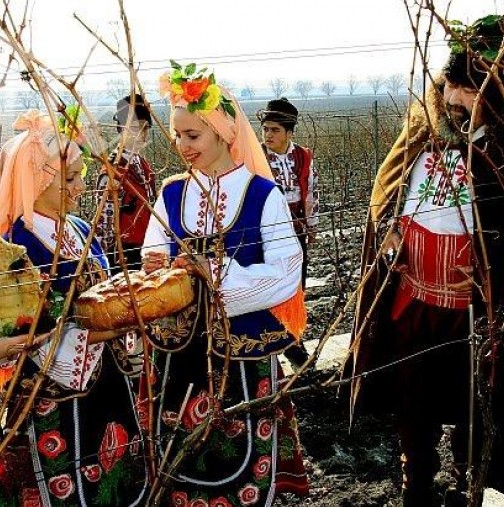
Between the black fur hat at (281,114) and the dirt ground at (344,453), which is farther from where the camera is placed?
the black fur hat at (281,114)

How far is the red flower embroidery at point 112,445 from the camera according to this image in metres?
2.47

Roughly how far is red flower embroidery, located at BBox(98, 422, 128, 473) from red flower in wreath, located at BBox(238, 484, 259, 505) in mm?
387

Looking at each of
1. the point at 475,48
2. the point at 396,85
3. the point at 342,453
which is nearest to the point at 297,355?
the point at 342,453

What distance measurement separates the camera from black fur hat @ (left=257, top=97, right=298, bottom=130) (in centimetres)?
543

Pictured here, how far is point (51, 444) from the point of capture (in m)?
2.39

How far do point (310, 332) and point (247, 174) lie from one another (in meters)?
2.99

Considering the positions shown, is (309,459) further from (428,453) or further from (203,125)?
(203,125)

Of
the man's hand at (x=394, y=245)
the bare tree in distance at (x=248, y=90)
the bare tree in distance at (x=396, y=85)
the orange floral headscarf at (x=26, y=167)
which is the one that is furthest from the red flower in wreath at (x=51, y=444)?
the bare tree in distance at (x=248, y=90)

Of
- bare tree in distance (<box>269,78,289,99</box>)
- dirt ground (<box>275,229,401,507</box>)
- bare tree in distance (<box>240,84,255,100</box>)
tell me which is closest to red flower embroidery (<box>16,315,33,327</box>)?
dirt ground (<box>275,229,401,507</box>)

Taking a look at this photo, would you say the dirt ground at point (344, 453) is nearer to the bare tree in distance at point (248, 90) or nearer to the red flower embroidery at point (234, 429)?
the red flower embroidery at point (234, 429)

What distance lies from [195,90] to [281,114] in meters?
3.00

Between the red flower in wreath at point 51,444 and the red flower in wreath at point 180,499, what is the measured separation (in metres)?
0.38

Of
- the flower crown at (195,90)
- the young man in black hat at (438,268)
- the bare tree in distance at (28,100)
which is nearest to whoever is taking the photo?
the bare tree in distance at (28,100)

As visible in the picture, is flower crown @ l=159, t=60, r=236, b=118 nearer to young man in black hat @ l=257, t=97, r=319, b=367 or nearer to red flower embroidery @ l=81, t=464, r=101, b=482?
red flower embroidery @ l=81, t=464, r=101, b=482
